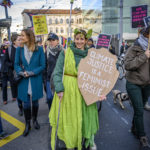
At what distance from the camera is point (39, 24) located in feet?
17.2

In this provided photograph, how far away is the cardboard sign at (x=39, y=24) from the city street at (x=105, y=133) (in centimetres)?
256

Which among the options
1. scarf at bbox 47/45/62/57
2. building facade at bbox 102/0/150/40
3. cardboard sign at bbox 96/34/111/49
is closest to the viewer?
scarf at bbox 47/45/62/57

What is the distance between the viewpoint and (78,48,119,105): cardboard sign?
2.06 metres

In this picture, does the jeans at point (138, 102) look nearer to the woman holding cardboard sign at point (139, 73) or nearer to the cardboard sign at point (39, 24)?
the woman holding cardboard sign at point (139, 73)

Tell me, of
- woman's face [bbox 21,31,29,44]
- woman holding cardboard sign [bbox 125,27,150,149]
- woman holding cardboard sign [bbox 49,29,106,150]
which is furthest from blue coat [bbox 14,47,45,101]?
woman holding cardboard sign [bbox 125,27,150,149]

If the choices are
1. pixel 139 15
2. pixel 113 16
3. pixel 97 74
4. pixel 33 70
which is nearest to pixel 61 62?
pixel 97 74

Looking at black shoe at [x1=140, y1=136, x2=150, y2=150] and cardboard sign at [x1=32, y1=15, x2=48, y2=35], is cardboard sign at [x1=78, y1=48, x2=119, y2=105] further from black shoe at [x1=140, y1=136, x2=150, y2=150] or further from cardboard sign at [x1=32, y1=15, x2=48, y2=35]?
cardboard sign at [x1=32, y1=15, x2=48, y2=35]

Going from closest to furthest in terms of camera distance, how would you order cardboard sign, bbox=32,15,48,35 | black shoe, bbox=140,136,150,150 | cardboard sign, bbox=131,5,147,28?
1. black shoe, bbox=140,136,150,150
2. cardboard sign, bbox=32,15,48,35
3. cardboard sign, bbox=131,5,147,28

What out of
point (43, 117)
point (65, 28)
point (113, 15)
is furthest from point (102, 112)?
point (65, 28)

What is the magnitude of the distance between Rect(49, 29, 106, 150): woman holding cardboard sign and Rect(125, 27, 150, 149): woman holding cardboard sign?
715mm

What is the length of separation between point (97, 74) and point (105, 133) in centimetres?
145

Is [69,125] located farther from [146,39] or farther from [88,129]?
[146,39]

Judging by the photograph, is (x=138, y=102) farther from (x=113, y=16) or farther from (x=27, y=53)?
(x=113, y=16)

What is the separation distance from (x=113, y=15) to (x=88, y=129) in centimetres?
2467
